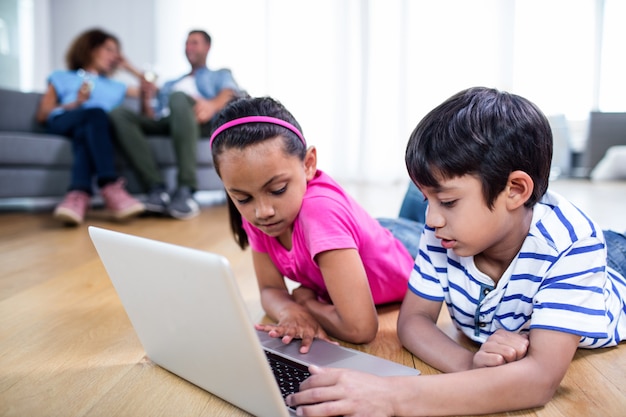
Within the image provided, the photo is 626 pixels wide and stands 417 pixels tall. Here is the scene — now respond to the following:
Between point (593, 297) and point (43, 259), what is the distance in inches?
58.3

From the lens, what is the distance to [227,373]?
2.10 feet

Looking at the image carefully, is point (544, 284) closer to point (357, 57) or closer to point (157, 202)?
point (157, 202)

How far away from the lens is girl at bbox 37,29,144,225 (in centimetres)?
233

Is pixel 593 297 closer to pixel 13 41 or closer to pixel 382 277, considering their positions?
pixel 382 277

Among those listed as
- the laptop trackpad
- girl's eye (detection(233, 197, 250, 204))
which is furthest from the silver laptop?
girl's eye (detection(233, 197, 250, 204))

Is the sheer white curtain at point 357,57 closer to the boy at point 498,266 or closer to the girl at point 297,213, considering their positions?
the girl at point 297,213

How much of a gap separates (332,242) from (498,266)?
0.25 metres

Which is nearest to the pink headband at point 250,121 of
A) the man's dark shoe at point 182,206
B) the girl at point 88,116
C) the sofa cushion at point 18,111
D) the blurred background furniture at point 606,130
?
the girl at point 88,116

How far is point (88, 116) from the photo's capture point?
8.35ft

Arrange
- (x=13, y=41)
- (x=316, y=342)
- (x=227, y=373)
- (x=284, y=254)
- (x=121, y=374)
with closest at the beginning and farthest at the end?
(x=227, y=373), (x=121, y=374), (x=316, y=342), (x=284, y=254), (x=13, y=41)

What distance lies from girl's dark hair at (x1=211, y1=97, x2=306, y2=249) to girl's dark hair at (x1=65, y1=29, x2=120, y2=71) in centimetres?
226

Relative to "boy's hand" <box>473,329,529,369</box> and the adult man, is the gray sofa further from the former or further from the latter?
"boy's hand" <box>473,329,529,369</box>

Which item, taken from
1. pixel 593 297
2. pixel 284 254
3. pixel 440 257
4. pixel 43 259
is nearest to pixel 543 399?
pixel 593 297

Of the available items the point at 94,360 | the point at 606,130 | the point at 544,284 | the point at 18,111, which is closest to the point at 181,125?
the point at 18,111
